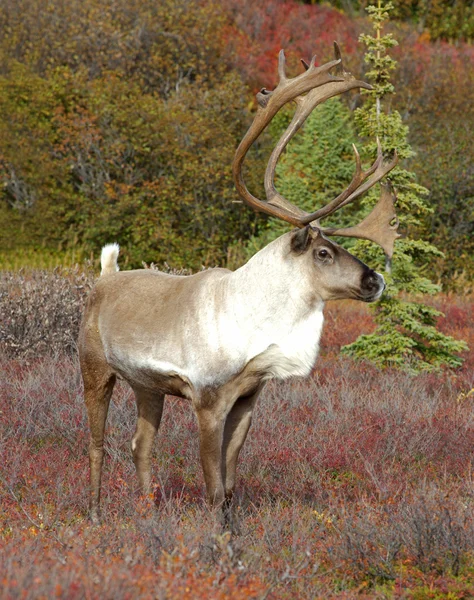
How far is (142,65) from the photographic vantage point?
19953mm

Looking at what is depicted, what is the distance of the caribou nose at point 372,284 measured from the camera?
4.66m

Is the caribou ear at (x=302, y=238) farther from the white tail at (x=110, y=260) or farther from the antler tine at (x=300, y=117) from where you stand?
the white tail at (x=110, y=260)

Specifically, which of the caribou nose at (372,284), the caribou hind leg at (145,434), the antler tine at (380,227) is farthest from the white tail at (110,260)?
the caribou nose at (372,284)

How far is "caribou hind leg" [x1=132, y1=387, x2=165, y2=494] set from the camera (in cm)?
553

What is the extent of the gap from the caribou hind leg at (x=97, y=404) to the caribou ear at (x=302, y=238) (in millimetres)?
1380

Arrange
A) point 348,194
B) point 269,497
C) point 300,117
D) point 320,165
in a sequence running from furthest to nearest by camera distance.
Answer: point 320,165 → point 269,497 → point 300,117 → point 348,194

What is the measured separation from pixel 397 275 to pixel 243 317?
5189mm

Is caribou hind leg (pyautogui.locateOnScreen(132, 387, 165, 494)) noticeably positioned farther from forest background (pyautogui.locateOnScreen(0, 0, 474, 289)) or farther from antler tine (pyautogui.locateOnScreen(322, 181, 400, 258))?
forest background (pyautogui.locateOnScreen(0, 0, 474, 289))

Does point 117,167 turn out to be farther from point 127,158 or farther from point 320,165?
point 320,165

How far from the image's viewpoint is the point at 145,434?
218 inches

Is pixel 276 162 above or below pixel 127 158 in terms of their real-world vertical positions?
above

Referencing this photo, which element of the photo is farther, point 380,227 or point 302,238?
point 380,227

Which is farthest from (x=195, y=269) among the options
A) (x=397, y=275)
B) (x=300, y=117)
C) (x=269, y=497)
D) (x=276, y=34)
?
(x=300, y=117)

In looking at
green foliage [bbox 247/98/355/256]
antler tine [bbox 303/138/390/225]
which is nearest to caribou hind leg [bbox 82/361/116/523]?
antler tine [bbox 303/138/390/225]
